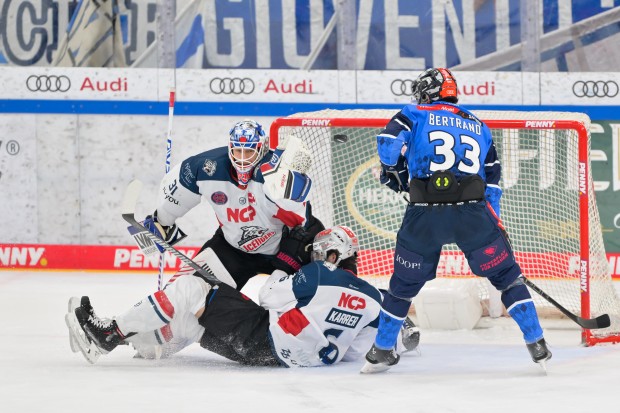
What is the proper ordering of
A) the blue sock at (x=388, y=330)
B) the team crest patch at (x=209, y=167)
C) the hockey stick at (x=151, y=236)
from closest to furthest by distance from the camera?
the blue sock at (x=388, y=330) → the hockey stick at (x=151, y=236) → the team crest patch at (x=209, y=167)

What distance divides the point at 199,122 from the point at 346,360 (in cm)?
337

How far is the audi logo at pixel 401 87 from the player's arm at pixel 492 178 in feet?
10.7

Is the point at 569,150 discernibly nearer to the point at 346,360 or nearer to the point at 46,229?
the point at 346,360

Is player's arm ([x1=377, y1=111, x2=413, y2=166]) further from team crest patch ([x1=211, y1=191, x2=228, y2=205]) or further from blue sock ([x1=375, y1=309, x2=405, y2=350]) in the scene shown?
team crest patch ([x1=211, y1=191, x2=228, y2=205])

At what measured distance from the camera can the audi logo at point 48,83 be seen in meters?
8.56

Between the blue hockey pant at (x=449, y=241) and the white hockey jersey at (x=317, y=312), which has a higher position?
the blue hockey pant at (x=449, y=241)

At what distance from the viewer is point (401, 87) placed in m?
8.52

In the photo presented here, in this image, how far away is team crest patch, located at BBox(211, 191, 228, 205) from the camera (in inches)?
222

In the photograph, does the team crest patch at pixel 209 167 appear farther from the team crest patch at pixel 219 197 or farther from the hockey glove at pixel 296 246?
the hockey glove at pixel 296 246

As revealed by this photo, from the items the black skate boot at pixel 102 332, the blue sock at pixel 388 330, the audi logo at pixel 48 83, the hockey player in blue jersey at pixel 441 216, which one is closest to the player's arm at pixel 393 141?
the hockey player in blue jersey at pixel 441 216

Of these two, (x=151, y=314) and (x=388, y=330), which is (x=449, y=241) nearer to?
(x=388, y=330)

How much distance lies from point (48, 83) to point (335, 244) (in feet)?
12.4

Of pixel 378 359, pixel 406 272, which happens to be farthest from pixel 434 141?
pixel 378 359

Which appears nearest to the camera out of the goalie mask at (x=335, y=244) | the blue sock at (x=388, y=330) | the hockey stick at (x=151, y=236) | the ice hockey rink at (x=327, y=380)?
the ice hockey rink at (x=327, y=380)
